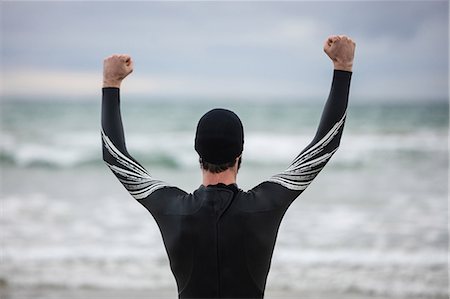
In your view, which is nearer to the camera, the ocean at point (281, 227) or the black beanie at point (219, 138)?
the black beanie at point (219, 138)

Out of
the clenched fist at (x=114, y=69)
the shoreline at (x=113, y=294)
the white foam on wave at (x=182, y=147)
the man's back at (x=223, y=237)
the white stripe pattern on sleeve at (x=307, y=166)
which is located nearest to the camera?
the man's back at (x=223, y=237)

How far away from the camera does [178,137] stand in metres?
26.6

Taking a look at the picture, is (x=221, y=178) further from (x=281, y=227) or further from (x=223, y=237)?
(x=281, y=227)

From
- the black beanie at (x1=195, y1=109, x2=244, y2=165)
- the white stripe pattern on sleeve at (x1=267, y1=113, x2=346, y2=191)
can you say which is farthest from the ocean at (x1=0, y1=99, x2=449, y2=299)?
the black beanie at (x1=195, y1=109, x2=244, y2=165)

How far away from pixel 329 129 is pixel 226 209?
0.49 meters

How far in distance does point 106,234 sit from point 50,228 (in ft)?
3.70

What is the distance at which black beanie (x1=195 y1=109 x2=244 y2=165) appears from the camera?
2.06 metres

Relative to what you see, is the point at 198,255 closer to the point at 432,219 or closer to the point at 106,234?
the point at 106,234

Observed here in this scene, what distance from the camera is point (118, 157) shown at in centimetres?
226

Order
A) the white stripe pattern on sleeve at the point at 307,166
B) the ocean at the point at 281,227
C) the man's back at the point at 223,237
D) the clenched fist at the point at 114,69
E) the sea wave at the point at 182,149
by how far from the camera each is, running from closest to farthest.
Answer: the man's back at the point at 223,237, the white stripe pattern on sleeve at the point at 307,166, the clenched fist at the point at 114,69, the ocean at the point at 281,227, the sea wave at the point at 182,149

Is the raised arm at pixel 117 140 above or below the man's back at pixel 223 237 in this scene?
above

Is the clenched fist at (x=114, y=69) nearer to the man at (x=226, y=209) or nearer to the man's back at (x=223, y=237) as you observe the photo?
the man at (x=226, y=209)

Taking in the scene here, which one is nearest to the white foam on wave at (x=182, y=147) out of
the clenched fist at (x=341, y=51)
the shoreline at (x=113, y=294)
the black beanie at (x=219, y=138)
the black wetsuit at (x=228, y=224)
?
the shoreline at (x=113, y=294)

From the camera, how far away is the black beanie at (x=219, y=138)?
2.06 metres
